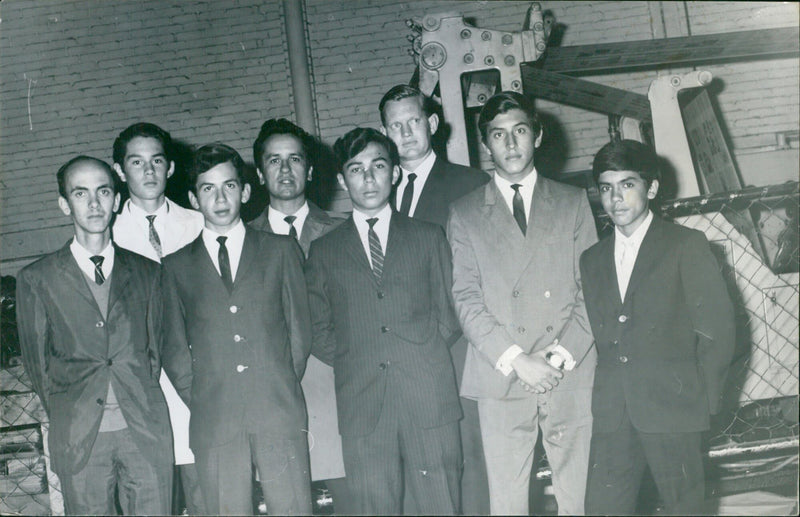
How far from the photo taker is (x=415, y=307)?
2650 millimetres

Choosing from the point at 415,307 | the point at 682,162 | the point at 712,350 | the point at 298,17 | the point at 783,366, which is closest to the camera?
the point at 712,350

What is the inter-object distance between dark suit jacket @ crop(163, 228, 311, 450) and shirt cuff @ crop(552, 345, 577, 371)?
111 cm

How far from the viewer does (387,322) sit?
8.57 ft

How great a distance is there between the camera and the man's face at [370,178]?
2.80 metres

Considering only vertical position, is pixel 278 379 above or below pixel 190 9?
below

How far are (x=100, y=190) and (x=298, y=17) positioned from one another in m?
4.99

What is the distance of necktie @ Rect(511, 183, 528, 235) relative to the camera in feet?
8.96

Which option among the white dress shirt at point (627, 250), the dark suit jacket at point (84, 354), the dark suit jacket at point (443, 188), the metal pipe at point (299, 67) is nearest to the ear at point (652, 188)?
the white dress shirt at point (627, 250)

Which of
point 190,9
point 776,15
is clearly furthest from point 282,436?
point 776,15

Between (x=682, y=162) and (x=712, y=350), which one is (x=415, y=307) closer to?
(x=712, y=350)

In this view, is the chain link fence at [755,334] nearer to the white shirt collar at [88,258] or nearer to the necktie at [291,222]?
the white shirt collar at [88,258]

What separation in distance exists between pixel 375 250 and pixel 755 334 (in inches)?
99.6

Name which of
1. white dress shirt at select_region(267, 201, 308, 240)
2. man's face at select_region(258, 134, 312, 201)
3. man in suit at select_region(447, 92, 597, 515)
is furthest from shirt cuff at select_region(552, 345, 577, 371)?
man's face at select_region(258, 134, 312, 201)

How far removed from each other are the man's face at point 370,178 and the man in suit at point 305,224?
1.22 feet
